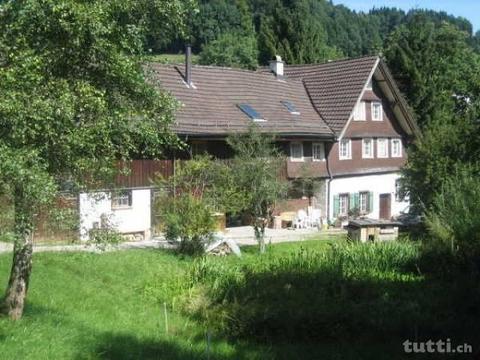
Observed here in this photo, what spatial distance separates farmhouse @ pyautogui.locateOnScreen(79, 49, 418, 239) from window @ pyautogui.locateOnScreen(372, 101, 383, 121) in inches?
2.2

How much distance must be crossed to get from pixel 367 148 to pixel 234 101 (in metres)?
9.68

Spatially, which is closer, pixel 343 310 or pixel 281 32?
pixel 343 310

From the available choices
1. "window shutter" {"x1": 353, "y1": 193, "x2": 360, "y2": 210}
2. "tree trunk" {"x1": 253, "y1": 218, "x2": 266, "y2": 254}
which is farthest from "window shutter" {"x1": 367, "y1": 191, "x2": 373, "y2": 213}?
"tree trunk" {"x1": 253, "y1": 218, "x2": 266, "y2": 254}

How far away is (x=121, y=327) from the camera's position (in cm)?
1145

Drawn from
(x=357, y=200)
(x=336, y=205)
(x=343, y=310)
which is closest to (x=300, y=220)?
(x=336, y=205)

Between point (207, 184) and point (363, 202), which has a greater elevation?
point (207, 184)

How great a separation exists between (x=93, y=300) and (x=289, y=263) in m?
5.10

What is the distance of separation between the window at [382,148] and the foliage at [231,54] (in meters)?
19.2

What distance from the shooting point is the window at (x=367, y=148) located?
131ft

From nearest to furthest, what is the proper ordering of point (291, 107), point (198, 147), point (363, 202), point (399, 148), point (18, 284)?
point (18, 284)
point (198, 147)
point (291, 107)
point (363, 202)
point (399, 148)

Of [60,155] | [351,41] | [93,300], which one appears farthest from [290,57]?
[60,155]

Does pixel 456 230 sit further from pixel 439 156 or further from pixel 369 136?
pixel 369 136

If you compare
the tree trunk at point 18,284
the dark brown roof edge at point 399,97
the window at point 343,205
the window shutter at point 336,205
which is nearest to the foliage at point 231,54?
the dark brown roof edge at point 399,97

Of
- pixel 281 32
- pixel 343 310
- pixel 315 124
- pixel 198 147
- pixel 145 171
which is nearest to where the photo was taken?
pixel 343 310
